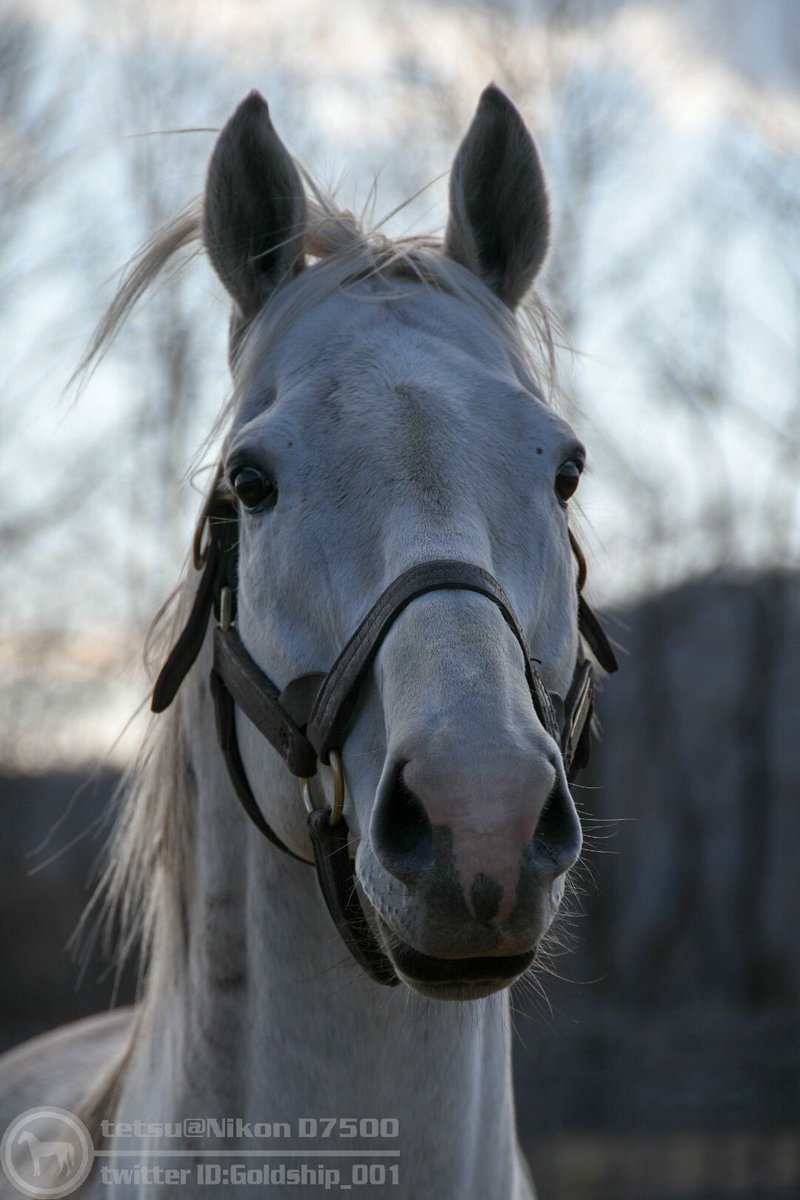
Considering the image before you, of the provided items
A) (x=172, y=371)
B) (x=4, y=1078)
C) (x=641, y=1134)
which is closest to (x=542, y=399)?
(x=4, y=1078)

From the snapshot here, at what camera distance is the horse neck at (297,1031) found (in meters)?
2.04

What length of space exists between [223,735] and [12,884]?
13907 millimetres

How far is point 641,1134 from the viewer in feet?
30.4

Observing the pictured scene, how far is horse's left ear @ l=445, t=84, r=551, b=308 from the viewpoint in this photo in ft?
8.41

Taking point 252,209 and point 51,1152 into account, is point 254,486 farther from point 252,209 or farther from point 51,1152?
point 51,1152

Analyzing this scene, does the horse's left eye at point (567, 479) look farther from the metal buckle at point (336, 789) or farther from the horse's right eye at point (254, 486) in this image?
the metal buckle at point (336, 789)

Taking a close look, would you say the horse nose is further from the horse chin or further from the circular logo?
the circular logo

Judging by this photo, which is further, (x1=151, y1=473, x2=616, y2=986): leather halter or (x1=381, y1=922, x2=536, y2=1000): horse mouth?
(x1=151, y1=473, x2=616, y2=986): leather halter

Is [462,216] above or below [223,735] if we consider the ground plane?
above

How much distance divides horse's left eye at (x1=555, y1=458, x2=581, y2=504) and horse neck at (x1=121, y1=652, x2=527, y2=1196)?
2.58 feet

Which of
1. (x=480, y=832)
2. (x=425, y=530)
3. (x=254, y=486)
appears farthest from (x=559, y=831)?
(x=254, y=486)

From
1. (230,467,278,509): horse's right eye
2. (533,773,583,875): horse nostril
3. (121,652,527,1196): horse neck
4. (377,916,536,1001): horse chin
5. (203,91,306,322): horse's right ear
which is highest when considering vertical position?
(203,91,306,322): horse's right ear

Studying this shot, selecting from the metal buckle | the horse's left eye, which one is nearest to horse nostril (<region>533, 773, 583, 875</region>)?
the metal buckle

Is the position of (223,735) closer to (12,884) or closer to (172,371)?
(172,371)
